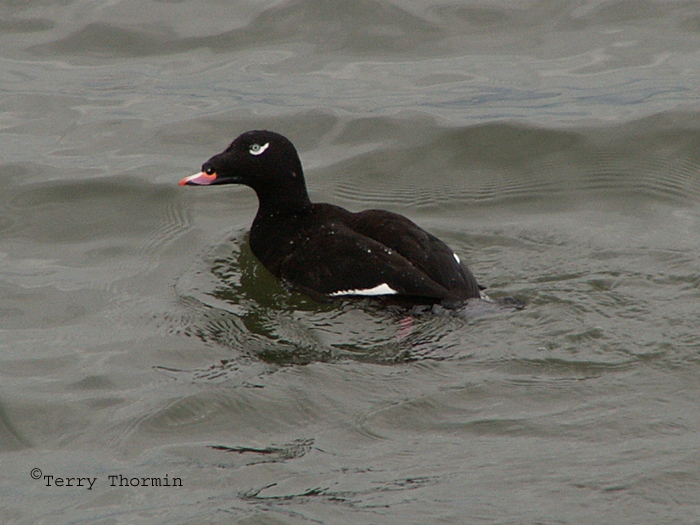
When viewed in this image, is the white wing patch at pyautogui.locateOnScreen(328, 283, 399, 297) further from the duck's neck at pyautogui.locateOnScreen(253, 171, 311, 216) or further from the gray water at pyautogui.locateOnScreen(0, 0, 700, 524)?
the duck's neck at pyautogui.locateOnScreen(253, 171, 311, 216)

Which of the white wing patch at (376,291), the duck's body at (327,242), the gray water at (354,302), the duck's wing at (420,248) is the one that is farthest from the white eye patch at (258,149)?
the white wing patch at (376,291)

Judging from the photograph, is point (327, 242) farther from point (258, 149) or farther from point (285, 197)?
point (258, 149)

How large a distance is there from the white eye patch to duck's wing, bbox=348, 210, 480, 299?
2.61 ft

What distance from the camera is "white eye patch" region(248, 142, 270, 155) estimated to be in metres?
7.16

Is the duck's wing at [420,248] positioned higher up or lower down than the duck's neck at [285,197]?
lower down

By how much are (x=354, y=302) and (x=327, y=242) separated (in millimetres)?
424

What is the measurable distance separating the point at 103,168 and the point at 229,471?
14.8ft

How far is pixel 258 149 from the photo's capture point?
7160 mm

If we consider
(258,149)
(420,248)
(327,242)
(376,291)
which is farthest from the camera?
(258,149)

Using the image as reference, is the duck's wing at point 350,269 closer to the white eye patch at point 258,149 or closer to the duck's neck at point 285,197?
the duck's neck at point 285,197

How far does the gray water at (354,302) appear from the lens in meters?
4.63

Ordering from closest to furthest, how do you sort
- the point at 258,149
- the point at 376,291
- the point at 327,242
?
the point at 376,291, the point at 327,242, the point at 258,149

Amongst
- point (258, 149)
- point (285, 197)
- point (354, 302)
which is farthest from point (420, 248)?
point (258, 149)

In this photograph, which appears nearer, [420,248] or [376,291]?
[376,291]
